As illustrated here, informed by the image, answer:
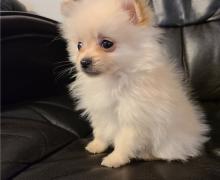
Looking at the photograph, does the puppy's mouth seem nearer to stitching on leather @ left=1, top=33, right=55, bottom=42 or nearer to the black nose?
the black nose

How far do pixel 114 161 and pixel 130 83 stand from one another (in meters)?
0.22

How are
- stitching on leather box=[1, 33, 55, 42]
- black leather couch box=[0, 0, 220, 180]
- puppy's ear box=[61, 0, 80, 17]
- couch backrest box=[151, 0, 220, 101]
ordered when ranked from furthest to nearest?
couch backrest box=[151, 0, 220, 101]
stitching on leather box=[1, 33, 55, 42]
puppy's ear box=[61, 0, 80, 17]
black leather couch box=[0, 0, 220, 180]

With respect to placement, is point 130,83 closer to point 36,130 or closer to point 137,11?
point 137,11

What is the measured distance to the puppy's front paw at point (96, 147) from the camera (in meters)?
1.16

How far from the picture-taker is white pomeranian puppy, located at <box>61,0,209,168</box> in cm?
103

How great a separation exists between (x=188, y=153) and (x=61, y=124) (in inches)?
18.4

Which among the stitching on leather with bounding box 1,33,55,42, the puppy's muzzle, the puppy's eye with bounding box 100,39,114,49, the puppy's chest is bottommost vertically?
the puppy's chest

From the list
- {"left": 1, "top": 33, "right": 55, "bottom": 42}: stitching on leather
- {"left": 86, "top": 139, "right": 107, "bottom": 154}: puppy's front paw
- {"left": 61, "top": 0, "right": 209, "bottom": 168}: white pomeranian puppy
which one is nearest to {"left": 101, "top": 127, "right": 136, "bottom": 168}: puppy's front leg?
{"left": 61, "top": 0, "right": 209, "bottom": 168}: white pomeranian puppy

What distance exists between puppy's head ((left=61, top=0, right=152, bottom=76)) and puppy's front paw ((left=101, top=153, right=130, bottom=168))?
0.77 feet

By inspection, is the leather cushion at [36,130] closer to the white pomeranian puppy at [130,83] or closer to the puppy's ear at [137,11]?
the white pomeranian puppy at [130,83]

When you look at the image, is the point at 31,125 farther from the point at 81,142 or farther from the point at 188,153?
the point at 188,153

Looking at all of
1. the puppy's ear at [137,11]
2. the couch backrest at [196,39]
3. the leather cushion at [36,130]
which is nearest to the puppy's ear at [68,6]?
the puppy's ear at [137,11]

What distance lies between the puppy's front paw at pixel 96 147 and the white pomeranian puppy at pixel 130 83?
58 millimetres

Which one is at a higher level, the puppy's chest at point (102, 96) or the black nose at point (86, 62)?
the black nose at point (86, 62)
